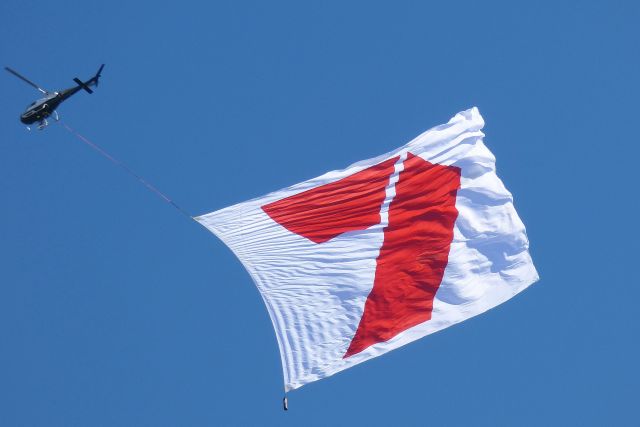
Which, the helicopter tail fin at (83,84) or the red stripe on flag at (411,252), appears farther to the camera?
the helicopter tail fin at (83,84)

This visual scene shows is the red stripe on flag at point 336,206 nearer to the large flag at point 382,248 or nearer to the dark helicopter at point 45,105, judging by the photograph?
the large flag at point 382,248

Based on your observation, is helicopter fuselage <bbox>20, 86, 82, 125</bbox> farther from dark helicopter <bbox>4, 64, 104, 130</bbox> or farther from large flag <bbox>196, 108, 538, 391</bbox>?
large flag <bbox>196, 108, 538, 391</bbox>

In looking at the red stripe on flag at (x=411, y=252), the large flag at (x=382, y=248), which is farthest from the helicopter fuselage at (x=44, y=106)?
the red stripe on flag at (x=411, y=252)

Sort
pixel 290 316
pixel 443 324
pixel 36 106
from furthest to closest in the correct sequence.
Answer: pixel 36 106 → pixel 443 324 → pixel 290 316

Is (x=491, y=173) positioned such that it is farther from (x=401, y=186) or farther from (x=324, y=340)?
(x=324, y=340)

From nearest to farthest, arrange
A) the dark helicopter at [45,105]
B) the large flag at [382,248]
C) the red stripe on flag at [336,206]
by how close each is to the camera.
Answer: the large flag at [382,248], the red stripe on flag at [336,206], the dark helicopter at [45,105]

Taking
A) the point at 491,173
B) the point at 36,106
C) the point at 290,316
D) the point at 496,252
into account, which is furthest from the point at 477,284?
the point at 36,106
